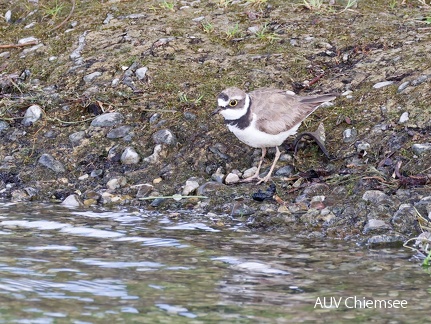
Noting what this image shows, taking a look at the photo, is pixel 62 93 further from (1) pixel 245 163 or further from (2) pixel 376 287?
(2) pixel 376 287

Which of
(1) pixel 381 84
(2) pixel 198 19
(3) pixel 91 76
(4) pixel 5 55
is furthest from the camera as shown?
(4) pixel 5 55

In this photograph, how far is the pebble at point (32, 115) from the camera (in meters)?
9.05

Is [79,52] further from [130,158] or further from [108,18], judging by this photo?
[130,158]

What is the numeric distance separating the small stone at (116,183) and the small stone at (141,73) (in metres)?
1.65

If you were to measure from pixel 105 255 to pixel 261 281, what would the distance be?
4.27 ft

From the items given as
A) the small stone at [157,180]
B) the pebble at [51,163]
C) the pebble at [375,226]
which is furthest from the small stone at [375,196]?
the pebble at [51,163]

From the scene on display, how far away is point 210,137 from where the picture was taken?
27.6ft

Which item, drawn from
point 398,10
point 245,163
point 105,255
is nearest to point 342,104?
point 245,163

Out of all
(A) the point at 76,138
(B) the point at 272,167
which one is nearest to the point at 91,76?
(A) the point at 76,138

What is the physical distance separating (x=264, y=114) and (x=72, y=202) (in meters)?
2.02

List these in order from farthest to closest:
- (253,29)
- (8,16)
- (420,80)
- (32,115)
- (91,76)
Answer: (8,16) → (253,29) → (91,76) → (32,115) → (420,80)

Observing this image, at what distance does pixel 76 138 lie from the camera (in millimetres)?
8719

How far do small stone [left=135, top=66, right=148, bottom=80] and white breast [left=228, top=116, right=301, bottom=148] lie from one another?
73.1 inches

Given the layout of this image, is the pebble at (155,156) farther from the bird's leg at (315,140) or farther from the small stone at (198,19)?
the small stone at (198,19)
